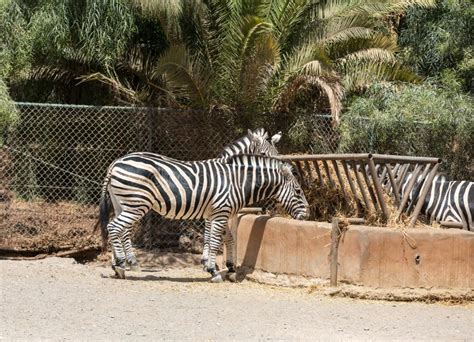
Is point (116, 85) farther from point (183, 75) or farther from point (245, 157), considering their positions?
point (245, 157)

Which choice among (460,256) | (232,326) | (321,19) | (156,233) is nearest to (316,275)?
(460,256)

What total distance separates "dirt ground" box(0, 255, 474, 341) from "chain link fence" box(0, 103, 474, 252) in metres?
1.89

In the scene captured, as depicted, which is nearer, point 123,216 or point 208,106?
point 123,216

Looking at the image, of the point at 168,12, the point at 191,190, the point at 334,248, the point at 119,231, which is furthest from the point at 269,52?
the point at 334,248

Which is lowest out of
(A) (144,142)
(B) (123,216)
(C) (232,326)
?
(C) (232,326)

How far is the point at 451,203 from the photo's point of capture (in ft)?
44.1

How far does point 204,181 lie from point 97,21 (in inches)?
152

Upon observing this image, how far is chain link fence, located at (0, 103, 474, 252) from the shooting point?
14312 millimetres

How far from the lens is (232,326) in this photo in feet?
29.2

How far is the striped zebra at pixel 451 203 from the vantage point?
13359 millimetres

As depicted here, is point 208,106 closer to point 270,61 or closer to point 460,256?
point 270,61

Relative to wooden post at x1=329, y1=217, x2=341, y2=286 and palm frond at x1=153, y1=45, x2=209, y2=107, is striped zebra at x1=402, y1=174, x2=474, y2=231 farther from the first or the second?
palm frond at x1=153, y1=45, x2=209, y2=107

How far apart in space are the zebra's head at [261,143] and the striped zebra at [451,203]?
2.03 meters

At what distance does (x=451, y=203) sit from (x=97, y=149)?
553cm
